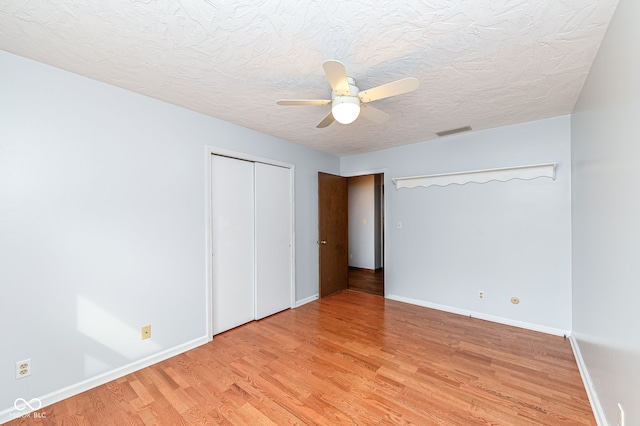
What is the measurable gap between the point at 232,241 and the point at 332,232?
183 centimetres

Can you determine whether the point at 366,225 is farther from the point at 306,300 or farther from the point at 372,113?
the point at 372,113

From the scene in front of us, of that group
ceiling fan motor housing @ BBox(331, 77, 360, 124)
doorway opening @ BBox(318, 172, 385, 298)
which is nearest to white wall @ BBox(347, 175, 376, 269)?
doorway opening @ BBox(318, 172, 385, 298)

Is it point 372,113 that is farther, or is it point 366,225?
point 366,225

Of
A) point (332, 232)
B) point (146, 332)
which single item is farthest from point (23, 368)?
point (332, 232)

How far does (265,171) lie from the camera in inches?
139

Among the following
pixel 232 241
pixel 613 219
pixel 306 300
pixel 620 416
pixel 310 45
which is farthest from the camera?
pixel 306 300

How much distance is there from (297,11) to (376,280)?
16.1ft

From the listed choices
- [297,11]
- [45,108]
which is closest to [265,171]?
[45,108]

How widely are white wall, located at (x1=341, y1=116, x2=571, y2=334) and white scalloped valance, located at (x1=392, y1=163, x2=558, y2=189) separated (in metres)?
0.08

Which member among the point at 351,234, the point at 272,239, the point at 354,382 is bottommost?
the point at 354,382

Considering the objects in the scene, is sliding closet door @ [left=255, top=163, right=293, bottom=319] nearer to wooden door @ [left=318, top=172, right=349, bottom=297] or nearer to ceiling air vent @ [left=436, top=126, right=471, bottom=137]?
wooden door @ [left=318, top=172, right=349, bottom=297]

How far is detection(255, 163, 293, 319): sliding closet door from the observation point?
347 cm

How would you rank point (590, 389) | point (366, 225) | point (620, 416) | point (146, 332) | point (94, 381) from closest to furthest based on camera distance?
1. point (620, 416)
2. point (590, 389)
3. point (94, 381)
4. point (146, 332)
5. point (366, 225)

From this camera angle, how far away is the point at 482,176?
3.38m
